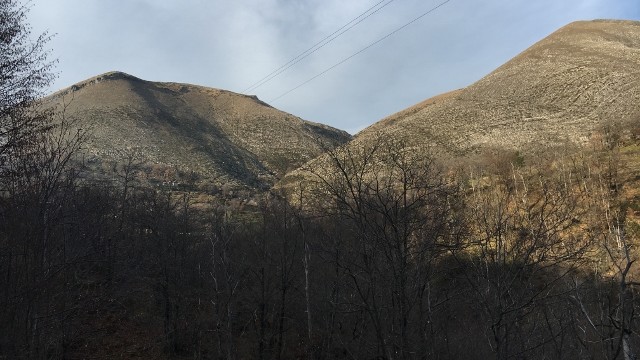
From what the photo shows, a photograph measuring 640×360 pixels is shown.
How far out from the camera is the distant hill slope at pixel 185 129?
64125mm

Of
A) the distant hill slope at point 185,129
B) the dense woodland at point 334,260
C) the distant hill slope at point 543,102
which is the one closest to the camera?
the dense woodland at point 334,260

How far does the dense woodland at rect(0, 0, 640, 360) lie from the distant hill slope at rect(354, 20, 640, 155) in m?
4.35

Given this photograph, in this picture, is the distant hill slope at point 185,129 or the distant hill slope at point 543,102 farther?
the distant hill slope at point 185,129

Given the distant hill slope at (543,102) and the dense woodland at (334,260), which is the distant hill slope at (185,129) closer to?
the dense woodland at (334,260)

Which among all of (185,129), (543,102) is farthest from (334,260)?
(185,129)

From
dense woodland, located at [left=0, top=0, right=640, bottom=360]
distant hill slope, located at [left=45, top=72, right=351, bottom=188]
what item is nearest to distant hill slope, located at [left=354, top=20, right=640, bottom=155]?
dense woodland, located at [left=0, top=0, right=640, bottom=360]

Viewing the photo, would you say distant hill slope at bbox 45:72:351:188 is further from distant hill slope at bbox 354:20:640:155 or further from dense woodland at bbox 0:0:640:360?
distant hill slope at bbox 354:20:640:155

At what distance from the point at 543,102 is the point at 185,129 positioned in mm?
57145

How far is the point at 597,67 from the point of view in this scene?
6038cm

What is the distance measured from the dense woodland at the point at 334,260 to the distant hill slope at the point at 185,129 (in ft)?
34.3

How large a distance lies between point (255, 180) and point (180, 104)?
140 feet

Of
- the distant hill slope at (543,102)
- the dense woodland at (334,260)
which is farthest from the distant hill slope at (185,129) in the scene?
the distant hill slope at (543,102)

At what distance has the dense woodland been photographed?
707 centimetres

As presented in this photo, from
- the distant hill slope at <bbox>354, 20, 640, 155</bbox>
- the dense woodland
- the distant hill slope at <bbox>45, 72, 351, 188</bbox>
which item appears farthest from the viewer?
the distant hill slope at <bbox>45, 72, 351, 188</bbox>
